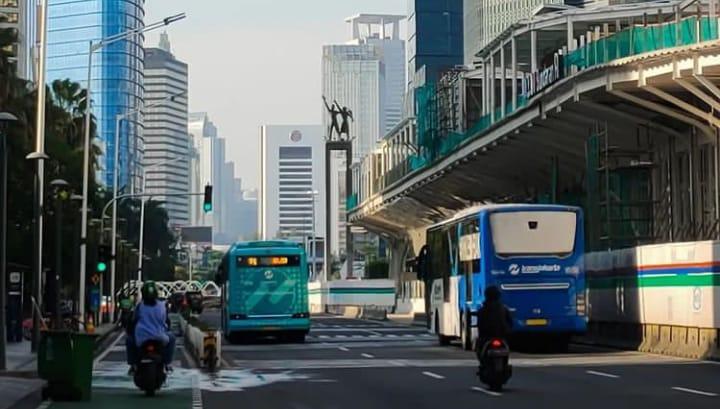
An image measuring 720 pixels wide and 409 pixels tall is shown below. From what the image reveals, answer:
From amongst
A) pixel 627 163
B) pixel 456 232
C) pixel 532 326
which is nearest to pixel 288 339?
pixel 456 232

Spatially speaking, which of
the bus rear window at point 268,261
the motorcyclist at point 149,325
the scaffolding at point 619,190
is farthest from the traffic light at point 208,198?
the motorcyclist at point 149,325

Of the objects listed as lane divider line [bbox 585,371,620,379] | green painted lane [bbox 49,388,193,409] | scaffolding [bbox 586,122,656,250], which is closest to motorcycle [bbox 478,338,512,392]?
lane divider line [bbox 585,371,620,379]

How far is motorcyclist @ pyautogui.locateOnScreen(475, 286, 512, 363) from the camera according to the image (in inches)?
795

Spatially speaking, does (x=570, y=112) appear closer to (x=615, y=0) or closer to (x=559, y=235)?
(x=559, y=235)

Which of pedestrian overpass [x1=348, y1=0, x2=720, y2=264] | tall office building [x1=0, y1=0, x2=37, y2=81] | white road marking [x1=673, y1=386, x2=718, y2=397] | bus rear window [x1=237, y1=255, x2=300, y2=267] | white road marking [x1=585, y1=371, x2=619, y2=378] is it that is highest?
tall office building [x1=0, y1=0, x2=37, y2=81]

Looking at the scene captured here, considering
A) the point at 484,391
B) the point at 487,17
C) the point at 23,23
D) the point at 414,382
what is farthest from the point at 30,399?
the point at 487,17

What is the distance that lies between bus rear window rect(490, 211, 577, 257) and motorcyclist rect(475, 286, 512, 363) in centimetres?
1105

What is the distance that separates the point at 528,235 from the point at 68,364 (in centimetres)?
1473

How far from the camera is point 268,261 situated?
40.5 meters

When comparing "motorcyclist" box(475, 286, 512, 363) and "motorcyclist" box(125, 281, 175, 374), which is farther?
"motorcyclist" box(475, 286, 512, 363)

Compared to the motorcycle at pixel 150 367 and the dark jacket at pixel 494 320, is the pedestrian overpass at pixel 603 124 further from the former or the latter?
the motorcycle at pixel 150 367

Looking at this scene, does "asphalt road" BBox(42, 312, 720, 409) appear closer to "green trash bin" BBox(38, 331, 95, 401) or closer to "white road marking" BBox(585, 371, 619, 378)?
"white road marking" BBox(585, 371, 619, 378)

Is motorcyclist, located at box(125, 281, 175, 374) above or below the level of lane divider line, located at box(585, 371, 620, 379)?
above

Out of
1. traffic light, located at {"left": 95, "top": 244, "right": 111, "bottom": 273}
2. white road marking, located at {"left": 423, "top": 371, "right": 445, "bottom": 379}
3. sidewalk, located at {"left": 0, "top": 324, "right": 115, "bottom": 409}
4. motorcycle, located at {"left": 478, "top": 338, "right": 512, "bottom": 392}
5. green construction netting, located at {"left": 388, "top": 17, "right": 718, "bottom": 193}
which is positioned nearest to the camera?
sidewalk, located at {"left": 0, "top": 324, "right": 115, "bottom": 409}
